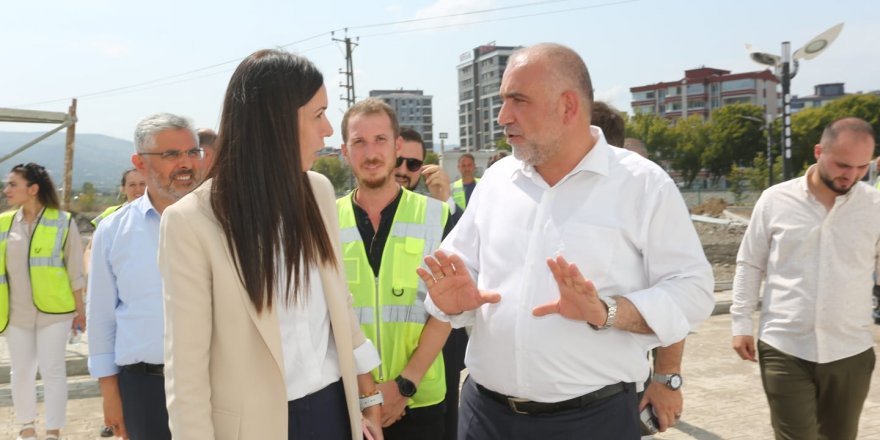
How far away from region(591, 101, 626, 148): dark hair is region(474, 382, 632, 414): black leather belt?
1706 millimetres

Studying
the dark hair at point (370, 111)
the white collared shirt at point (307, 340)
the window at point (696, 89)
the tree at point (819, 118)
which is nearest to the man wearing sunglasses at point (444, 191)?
the dark hair at point (370, 111)

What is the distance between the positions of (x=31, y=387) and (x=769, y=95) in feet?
403

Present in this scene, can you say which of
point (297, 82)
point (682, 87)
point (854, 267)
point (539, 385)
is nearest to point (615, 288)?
point (539, 385)

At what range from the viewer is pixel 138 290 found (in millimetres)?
3109

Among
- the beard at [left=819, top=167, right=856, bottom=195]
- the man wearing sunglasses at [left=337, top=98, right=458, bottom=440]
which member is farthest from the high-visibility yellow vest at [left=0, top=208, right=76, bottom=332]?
the beard at [left=819, top=167, right=856, bottom=195]

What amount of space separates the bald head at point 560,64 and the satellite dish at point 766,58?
1536 cm

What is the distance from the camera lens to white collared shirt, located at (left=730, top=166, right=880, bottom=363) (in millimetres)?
3842

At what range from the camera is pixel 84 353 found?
827 centimetres

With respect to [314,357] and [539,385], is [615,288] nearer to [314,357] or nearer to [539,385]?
[539,385]

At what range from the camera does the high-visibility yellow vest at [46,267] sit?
18.0ft

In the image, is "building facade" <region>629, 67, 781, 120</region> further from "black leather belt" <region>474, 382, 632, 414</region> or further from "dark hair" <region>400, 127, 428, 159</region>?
"black leather belt" <region>474, 382, 632, 414</region>

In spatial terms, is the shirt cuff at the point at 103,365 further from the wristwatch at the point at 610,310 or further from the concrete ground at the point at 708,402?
the concrete ground at the point at 708,402

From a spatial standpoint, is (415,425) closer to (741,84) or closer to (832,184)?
(832,184)

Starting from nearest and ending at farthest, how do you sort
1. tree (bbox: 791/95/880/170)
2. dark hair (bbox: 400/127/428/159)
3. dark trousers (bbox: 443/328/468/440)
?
dark trousers (bbox: 443/328/468/440)
dark hair (bbox: 400/127/428/159)
tree (bbox: 791/95/880/170)
